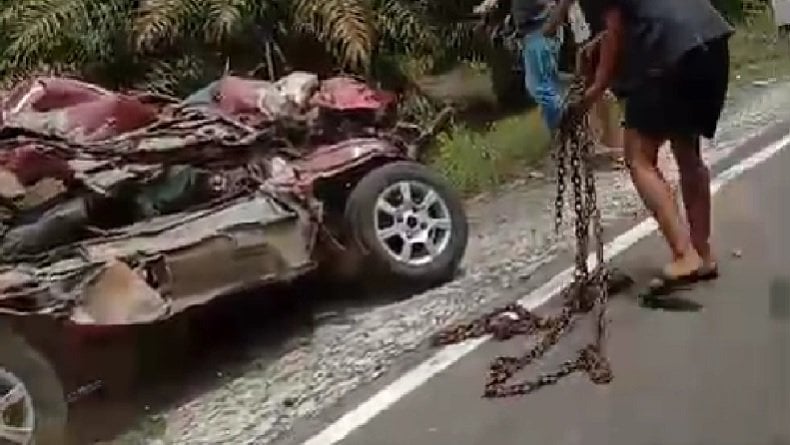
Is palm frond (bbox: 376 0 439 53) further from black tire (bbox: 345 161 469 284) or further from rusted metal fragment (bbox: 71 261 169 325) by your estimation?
rusted metal fragment (bbox: 71 261 169 325)

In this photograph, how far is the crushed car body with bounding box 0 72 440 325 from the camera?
19.9 ft

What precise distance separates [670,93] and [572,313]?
107 centimetres

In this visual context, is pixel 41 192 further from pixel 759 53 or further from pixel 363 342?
pixel 759 53

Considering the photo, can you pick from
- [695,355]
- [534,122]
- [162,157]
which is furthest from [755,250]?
[534,122]

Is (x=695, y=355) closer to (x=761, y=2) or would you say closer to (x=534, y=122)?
(x=534, y=122)

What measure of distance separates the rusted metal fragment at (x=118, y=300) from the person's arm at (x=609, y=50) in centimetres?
218

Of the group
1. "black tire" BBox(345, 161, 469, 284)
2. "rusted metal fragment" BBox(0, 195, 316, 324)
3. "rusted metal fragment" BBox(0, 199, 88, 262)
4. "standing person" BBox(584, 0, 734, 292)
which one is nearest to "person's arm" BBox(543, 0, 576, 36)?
"standing person" BBox(584, 0, 734, 292)

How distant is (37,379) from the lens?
5.69m

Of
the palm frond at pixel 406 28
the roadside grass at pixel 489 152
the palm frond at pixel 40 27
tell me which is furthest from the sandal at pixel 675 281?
the palm frond at pixel 40 27

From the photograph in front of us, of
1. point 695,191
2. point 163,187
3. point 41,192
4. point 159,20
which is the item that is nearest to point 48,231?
point 41,192

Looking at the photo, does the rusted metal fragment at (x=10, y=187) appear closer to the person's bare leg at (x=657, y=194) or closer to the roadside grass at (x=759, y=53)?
the person's bare leg at (x=657, y=194)

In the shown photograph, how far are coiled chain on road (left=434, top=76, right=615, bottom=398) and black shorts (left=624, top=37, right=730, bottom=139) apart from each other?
0.91 feet

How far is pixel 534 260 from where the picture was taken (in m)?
8.27

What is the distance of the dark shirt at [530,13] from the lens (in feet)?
31.9
